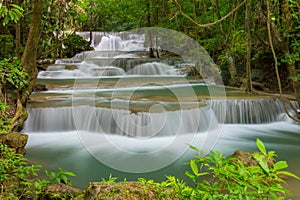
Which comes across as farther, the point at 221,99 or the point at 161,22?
the point at 161,22

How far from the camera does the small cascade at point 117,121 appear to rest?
222 inches

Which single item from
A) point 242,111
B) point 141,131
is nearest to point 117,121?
point 141,131

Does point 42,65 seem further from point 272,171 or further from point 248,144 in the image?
point 272,171

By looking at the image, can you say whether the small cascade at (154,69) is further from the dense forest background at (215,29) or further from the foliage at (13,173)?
Result: the foliage at (13,173)

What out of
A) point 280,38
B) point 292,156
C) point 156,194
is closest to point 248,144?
point 292,156

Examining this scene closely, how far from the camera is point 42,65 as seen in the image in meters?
11.8

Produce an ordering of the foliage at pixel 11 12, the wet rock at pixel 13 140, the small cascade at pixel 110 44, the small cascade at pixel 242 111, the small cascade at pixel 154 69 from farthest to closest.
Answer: the small cascade at pixel 110 44, the small cascade at pixel 154 69, the small cascade at pixel 242 111, the wet rock at pixel 13 140, the foliage at pixel 11 12

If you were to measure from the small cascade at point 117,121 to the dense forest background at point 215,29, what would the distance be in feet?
4.07

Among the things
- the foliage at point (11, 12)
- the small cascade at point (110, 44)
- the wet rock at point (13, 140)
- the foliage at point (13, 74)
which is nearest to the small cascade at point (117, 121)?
the foliage at point (13, 74)

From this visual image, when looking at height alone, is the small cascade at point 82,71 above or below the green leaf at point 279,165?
above

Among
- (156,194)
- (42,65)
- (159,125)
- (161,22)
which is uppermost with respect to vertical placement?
(161,22)

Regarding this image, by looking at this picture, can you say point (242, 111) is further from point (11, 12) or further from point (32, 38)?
point (11, 12)

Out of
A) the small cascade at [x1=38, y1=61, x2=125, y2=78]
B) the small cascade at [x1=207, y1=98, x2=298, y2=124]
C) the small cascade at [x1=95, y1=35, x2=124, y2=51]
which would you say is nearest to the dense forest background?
the small cascade at [x1=207, y1=98, x2=298, y2=124]

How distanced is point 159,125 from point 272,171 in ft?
15.2
